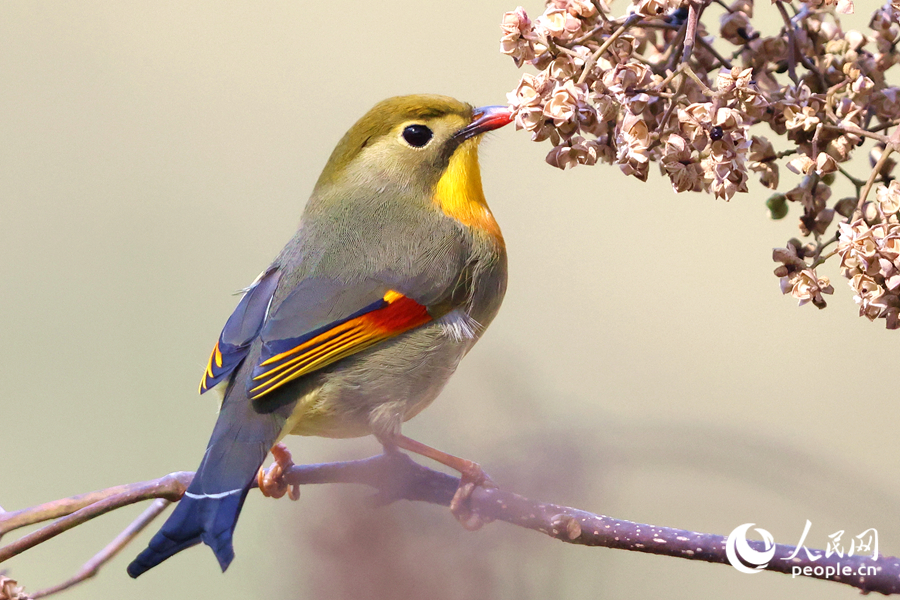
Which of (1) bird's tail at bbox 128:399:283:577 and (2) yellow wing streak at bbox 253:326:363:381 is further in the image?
(2) yellow wing streak at bbox 253:326:363:381

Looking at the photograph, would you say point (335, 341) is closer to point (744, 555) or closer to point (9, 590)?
point (9, 590)

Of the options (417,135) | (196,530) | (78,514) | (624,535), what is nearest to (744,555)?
(624,535)

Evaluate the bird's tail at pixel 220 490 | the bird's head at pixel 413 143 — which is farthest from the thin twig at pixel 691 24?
the bird's tail at pixel 220 490

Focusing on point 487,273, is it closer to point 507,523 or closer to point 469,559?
point 507,523

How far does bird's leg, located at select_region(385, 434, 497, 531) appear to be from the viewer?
1.03 m

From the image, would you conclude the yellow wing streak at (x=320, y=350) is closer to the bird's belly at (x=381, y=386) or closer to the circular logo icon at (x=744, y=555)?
the bird's belly at (x=381, y=386)

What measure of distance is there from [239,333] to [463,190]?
46cm

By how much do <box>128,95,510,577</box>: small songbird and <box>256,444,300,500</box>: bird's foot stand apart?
0.17m

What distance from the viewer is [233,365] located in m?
1.30

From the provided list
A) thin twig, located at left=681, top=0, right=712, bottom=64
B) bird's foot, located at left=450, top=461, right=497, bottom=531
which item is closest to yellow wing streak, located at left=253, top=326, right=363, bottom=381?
bird's foot, located at left=450, top=461, right=497, bottom=531

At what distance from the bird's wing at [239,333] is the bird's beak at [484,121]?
39 centimetres

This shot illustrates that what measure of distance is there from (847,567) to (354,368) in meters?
0.74

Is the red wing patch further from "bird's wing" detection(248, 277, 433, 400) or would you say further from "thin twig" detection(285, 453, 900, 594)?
"thin twig" detection(285, 453, 900, 594)

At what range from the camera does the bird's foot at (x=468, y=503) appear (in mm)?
979
